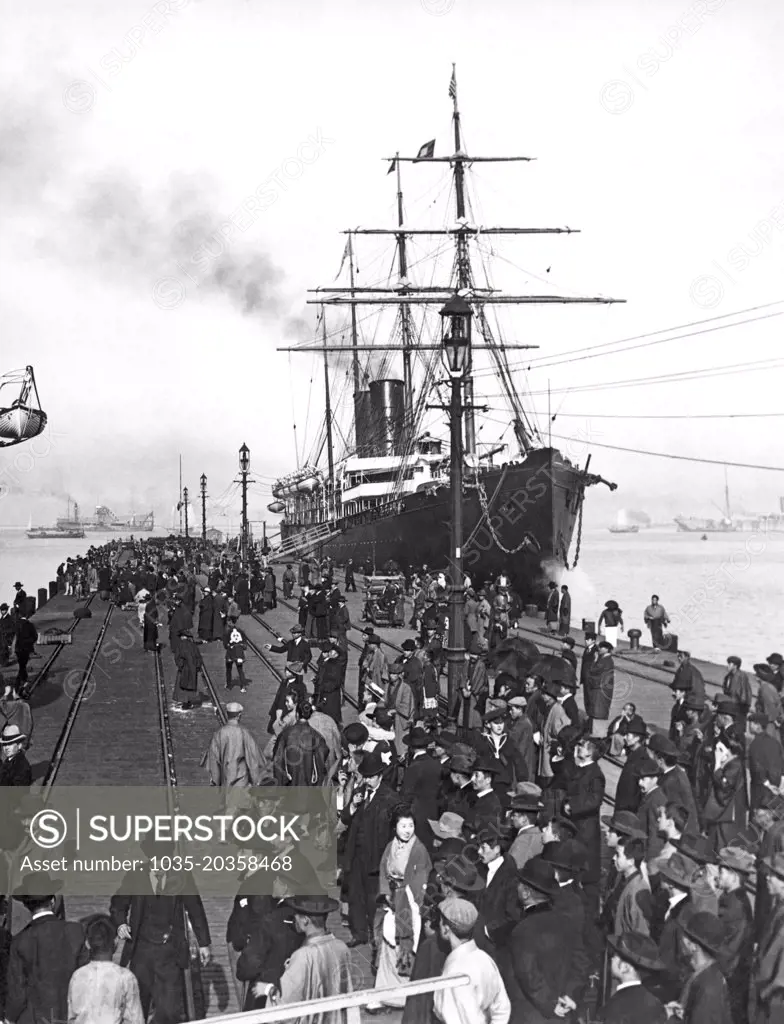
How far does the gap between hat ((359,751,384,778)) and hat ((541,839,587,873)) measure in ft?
7.92

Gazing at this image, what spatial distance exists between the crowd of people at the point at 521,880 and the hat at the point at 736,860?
0.01 meters

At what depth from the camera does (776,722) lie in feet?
35.0

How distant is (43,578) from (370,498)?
187 feet

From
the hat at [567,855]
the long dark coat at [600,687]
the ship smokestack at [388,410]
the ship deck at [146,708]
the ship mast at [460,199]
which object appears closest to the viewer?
the hat at [567,855]

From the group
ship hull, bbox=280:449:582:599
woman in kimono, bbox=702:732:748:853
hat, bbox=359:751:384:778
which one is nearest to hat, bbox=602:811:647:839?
woman in kimono, bbox=702:732:748:853

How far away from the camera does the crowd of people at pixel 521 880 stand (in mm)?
4824

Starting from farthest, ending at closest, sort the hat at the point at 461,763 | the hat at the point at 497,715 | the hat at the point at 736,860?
the hat at the point at 497,715 → the hat at the point at 461,763 → the hat at the point at 736,860

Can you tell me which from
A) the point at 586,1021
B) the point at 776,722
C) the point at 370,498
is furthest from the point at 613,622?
the point at 370,498

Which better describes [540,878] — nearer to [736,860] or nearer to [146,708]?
[736,860]

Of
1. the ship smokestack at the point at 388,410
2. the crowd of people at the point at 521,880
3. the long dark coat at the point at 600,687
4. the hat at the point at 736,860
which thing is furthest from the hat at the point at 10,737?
the ship smokestack at the point at 388,410

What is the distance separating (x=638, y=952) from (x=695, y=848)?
1.86 metres

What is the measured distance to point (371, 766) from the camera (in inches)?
313

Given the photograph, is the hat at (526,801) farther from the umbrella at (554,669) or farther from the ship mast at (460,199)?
the ship mast at (460,199)

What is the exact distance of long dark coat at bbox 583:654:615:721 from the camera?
14.5m
